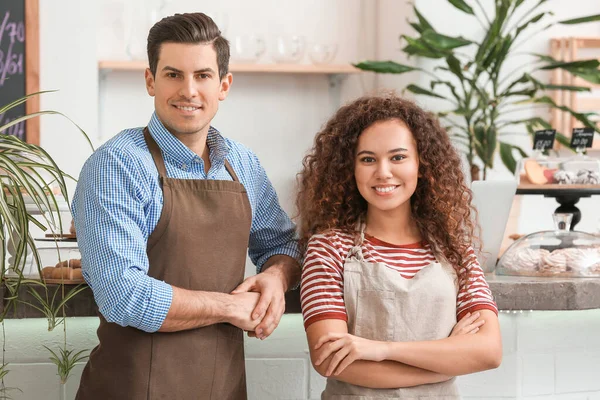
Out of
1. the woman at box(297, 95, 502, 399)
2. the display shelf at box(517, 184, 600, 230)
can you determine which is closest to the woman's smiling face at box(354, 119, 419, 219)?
the woman at box(297, 95, 502, 399)

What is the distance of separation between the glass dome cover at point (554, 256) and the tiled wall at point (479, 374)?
0.12 meters

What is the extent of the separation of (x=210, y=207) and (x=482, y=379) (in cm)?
91

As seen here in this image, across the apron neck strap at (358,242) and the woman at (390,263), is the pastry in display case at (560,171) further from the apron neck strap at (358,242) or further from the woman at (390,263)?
the apron neck strap at (358,242)

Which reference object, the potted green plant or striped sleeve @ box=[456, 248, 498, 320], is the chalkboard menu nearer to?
the potted green plant

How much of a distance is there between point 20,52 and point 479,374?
3.22 metres

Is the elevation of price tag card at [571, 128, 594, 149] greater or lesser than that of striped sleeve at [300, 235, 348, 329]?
greater

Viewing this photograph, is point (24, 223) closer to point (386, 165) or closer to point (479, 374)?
point (386, 165)

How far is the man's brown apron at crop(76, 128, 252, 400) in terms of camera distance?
1.56 meters

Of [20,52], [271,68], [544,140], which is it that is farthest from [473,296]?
[20,52]

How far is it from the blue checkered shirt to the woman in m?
0.29

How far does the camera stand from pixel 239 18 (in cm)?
482

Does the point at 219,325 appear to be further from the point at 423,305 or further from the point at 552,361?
the point at 552,361

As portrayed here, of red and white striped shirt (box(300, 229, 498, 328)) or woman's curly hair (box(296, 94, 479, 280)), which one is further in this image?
woman's curly hair (box(296, 94, 479, 280))

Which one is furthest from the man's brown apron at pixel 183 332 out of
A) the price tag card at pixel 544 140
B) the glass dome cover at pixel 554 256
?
the price tag card at pixel 544 140
